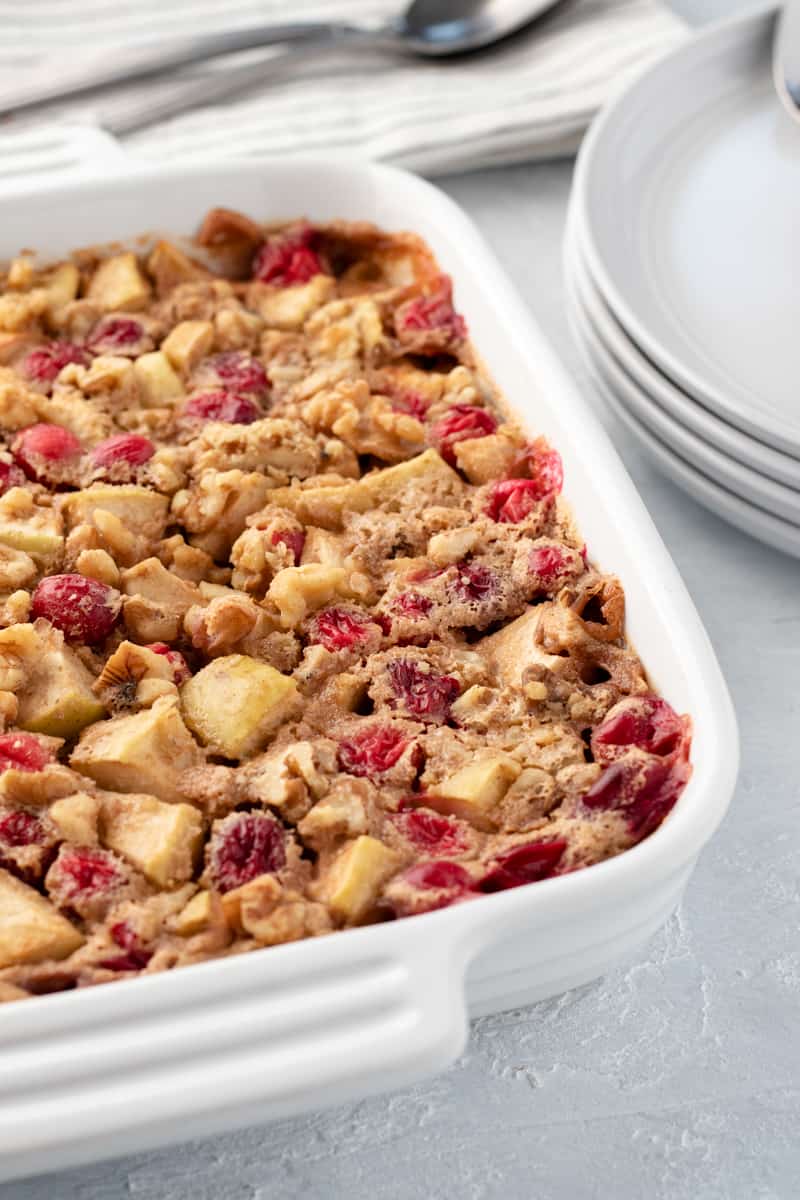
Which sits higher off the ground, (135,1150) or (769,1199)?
(135,1150)

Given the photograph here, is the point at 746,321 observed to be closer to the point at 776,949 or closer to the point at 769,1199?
the point at 776,949

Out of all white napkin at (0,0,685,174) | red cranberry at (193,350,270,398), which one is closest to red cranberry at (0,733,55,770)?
red cranberry at (193,350,270,398)

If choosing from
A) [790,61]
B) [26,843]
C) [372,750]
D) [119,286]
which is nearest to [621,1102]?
[372,750]

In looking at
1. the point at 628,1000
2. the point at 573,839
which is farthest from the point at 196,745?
the point at 628,1000

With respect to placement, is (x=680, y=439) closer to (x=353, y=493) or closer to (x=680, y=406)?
(x=680, y=406)

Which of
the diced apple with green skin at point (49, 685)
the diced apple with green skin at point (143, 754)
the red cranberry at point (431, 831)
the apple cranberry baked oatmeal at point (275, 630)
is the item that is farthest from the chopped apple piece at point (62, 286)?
the red cranberry at point (431, 831)

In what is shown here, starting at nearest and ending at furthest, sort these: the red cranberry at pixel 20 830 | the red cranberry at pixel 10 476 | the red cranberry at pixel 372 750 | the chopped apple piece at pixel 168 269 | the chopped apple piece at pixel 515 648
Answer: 1. the red cranberry at pixel 20 830
2. the red cranberry at pixel 372 750
3. the chopped apple piece at pixel 515 648
4. the red cranberry at pixel 10 476
5. the chopped apple piece at pixel 168 269

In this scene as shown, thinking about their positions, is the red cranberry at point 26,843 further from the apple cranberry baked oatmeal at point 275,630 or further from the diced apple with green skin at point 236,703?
the diced apple with green skin at point 236,703
